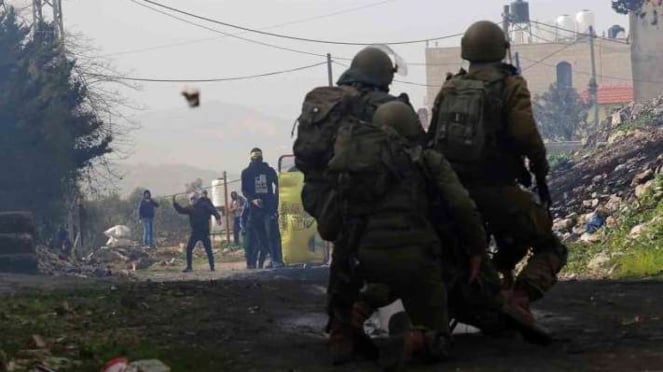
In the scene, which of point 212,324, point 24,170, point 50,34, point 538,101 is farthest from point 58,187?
point 538,101

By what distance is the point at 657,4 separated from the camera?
952 inches

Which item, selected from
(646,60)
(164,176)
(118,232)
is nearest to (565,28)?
(646,60)

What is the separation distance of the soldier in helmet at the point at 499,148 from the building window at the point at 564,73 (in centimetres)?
7827

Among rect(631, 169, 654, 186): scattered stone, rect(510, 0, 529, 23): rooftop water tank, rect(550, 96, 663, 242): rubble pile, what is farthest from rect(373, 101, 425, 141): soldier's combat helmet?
rect(510, 0, 529, 23): rooftop water tank

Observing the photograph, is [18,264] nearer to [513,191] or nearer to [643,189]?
[643,189]

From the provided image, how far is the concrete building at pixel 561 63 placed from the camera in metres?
83.1

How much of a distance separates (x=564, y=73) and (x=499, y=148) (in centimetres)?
7895

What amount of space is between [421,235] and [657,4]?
18.9m

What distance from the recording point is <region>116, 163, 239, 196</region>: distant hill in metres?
109

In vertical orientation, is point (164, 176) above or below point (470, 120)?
above

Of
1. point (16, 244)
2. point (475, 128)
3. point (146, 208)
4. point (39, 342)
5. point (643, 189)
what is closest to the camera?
point (475, 128)

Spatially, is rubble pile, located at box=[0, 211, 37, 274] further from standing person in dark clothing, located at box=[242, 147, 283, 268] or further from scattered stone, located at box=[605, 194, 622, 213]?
scattered stone, located at box=[605, 194, 622, 213]

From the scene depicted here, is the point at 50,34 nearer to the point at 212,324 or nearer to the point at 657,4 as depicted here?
the point at 657,4

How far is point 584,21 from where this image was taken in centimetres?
8269
